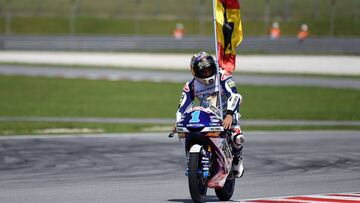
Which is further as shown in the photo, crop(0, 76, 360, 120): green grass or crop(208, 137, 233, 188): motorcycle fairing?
crop(0, 76, 360, 120): green grass

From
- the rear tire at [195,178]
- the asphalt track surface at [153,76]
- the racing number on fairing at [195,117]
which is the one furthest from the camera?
the asphalt track surface at [153,76]

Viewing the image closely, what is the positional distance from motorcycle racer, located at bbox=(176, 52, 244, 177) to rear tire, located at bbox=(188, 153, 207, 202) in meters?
0.52

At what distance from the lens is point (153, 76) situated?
42000 millimetres

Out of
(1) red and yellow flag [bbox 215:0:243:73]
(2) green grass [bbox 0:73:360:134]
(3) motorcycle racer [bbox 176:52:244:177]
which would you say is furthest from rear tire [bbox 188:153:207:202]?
(2) green grass [bbox 0:73:360:134]

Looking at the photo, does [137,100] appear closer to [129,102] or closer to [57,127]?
[129,102]

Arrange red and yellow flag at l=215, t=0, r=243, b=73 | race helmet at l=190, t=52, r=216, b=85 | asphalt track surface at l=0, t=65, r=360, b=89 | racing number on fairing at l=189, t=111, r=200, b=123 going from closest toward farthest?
racing number on fairing at l=189, t=111, r=200, b=123
race helmet at l=190, t=52, r=216, b=85
red and yellow flag at l=215, t=0, r=243, b=73
asphalt track surface at l=0, t=65, r=360, b=89

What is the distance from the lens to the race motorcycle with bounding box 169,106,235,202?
10.0m

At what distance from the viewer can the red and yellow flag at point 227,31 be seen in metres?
11.4

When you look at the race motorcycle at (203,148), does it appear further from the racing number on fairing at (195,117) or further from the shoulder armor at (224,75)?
the shoulder armor at (224,75)

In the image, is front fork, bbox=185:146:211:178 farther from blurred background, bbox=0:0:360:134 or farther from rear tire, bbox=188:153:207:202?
blurred background, bbox=0:0:360:134

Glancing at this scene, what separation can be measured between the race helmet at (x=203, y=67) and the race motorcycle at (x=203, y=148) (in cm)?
35

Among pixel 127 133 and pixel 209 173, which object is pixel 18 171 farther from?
pixel 127 133

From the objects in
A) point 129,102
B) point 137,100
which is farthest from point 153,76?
point 129,102

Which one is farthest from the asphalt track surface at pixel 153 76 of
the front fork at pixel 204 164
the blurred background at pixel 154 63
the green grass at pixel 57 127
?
the front fork at pixel 204 164
